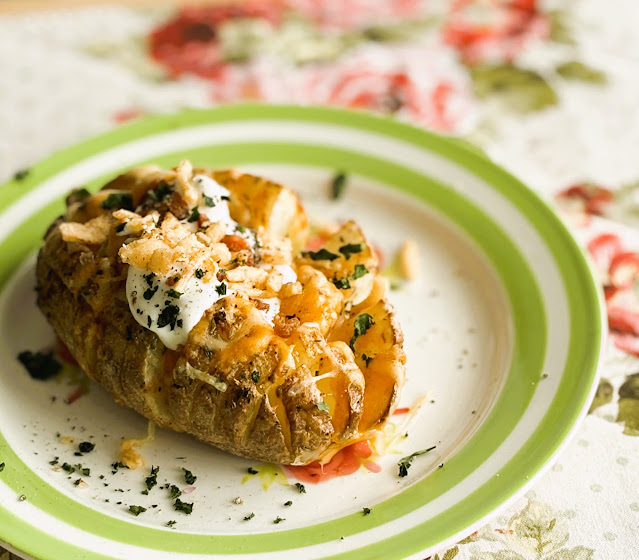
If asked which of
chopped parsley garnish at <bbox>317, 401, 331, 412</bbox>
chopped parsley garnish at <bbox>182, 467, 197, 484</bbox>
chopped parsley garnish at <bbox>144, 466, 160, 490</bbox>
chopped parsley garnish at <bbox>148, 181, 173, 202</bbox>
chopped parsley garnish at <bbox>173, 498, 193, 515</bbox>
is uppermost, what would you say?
chopped parsley garnish at <bbox>148, 181, 173, 202</bbox>

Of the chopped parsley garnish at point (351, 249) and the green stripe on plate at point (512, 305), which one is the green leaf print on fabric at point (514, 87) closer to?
the green stripe on plate at point (512, 305)

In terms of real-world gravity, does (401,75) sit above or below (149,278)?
above

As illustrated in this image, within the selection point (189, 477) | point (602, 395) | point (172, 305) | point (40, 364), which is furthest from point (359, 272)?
point (40, 364)

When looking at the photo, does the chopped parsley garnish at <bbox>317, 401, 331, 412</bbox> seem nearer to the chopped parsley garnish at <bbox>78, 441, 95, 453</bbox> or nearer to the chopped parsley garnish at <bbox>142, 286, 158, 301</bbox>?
the chopped parsley garnish at <bbox>142, 286, 158, 301</bbox>

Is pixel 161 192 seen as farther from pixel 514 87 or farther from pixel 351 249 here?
pixel 514 87

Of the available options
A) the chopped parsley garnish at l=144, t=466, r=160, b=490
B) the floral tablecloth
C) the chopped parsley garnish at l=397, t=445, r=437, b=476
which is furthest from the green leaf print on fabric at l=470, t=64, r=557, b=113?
the chopped parsley garnish at l=144, t=466, r=160, b=490

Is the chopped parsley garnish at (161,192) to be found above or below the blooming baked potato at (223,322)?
above

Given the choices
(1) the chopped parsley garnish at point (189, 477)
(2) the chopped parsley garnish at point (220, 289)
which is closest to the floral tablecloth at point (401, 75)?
(2) the chopped parsley garnish at point (220, 289)
